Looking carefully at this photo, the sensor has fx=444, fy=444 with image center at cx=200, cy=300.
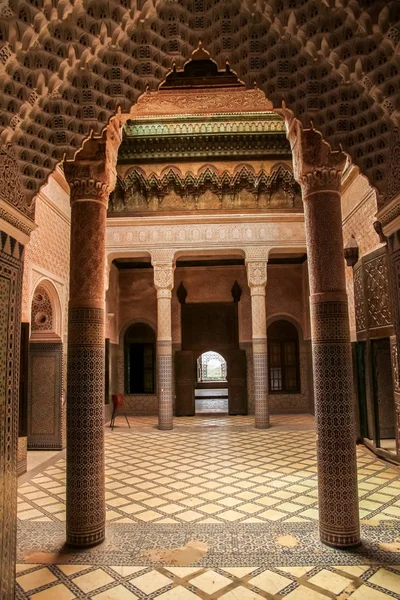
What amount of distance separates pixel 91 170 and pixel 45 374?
397cm

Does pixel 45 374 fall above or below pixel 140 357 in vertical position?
below

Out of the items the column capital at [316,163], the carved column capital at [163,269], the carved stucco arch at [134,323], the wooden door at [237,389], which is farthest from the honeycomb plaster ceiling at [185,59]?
the carved stucco arch at [134,323]

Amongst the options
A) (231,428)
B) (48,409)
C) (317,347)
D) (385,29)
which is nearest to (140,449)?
(48,409)

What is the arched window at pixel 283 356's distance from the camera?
1048 centimetres

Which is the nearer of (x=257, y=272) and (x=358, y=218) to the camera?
(x=358, y=218)

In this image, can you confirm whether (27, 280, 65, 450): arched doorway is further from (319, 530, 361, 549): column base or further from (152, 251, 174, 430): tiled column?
(319, 530, 361, 549): column base

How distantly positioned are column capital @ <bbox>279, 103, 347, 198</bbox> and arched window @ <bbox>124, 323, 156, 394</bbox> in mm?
7807

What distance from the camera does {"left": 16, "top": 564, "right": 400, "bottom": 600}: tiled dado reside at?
221cm

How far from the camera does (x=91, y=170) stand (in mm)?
3211

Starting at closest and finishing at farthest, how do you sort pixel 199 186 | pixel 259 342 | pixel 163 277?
pixel 199 186 → pixel 259 342 → pixel 163 277

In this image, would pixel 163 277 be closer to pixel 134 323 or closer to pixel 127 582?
pixel 134 323

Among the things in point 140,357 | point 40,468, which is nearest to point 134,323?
point 140,357

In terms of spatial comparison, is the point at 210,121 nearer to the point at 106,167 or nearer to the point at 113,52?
the point at 106,167

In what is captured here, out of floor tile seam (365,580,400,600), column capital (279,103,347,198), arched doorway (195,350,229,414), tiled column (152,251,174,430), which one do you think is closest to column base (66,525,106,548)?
floor tile seam (365,580,400,600)
